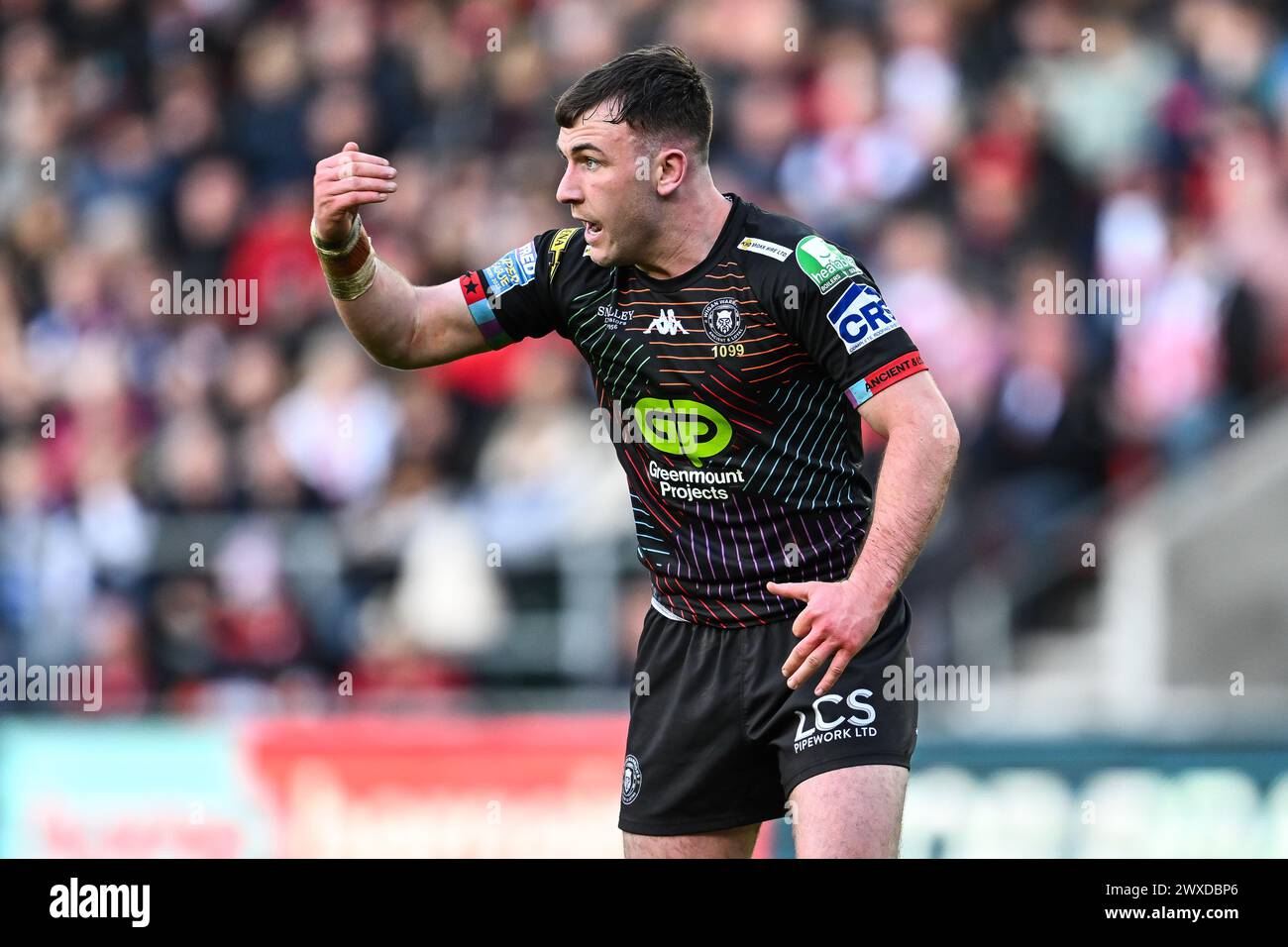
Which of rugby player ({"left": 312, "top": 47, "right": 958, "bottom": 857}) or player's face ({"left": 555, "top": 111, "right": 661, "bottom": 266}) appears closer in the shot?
rugby player ({"left": 312, "top": 47, "right": 958, "bottom": 857})

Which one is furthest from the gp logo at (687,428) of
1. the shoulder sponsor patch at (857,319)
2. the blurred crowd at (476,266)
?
the blurred crowd at (476,266)

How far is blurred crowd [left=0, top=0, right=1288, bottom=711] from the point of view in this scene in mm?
9891

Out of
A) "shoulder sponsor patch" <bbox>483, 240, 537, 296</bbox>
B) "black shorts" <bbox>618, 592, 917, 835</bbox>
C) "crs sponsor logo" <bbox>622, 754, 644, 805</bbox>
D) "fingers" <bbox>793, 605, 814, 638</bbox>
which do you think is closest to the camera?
"fingers" <bbox>793, 605, 814, 638</bbox>

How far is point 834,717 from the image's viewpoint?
5.10 m

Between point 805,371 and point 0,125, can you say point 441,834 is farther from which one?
point 0,125

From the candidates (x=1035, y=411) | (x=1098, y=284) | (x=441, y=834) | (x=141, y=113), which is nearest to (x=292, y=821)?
(x=441, y=834)

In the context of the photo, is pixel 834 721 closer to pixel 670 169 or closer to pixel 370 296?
pixel 670 169

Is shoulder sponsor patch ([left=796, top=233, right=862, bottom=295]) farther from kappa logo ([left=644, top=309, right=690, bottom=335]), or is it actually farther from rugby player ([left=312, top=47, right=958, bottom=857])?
kappa logo ([left=644, top=309, right=690, bottom=335])

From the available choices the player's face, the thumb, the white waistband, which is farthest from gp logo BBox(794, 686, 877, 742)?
the player's face

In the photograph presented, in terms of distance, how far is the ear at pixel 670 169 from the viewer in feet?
17.6

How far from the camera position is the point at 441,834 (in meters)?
8.75

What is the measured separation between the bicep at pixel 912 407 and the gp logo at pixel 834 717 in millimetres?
738

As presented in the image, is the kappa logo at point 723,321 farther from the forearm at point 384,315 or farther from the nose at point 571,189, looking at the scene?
the forearm at point 384,315

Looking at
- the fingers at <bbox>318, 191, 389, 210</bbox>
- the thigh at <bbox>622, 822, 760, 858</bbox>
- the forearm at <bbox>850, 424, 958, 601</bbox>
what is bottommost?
the thigh at <bbox>622, 822, 760, 858</bbox>
